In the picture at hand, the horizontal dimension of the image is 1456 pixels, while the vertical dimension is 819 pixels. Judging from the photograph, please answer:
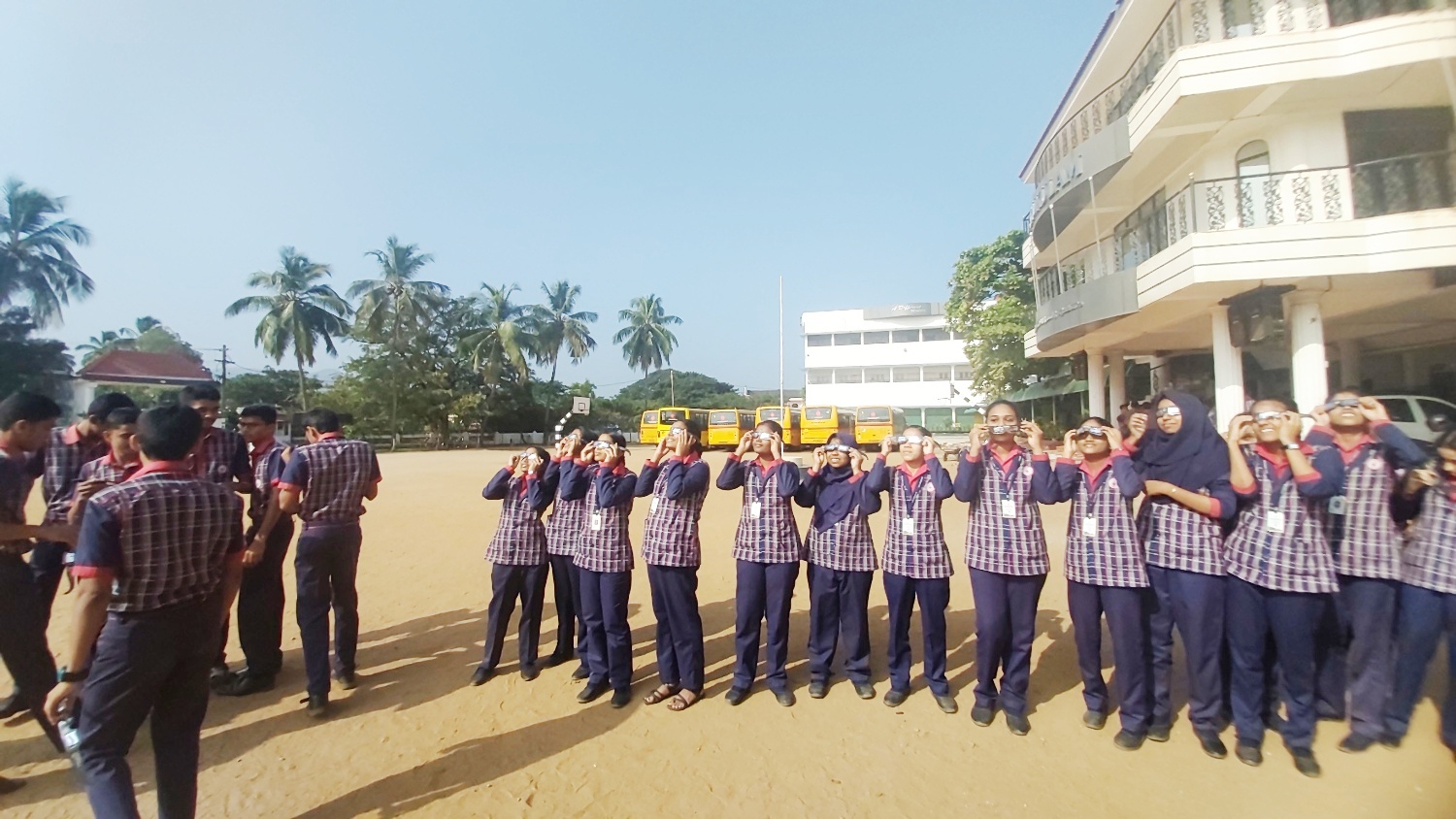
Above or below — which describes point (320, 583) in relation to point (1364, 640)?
above

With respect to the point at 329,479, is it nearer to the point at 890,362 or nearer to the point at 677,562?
the point at 677,562

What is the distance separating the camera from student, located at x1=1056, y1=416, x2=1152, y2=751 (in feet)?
10.7

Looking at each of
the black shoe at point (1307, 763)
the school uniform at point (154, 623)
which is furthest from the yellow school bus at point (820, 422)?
→ the school uniform at point (154, 623)

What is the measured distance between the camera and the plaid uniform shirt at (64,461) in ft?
12.2

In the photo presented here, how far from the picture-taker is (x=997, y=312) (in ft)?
64.5

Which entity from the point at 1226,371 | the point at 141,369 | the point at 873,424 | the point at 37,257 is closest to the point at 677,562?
the point at 1226,371

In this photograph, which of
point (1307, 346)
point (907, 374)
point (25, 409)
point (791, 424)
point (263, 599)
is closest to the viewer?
point (25, 409)

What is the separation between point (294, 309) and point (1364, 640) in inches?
1463

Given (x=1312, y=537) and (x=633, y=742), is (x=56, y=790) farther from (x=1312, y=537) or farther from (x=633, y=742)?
(x=1312, y=537)

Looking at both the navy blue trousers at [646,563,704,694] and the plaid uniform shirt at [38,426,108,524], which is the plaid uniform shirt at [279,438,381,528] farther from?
the navy blue trousers at [646,563,704,694]

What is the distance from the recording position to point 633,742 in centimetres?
342

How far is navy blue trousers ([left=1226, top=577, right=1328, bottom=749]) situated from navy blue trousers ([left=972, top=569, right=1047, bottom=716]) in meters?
0.84

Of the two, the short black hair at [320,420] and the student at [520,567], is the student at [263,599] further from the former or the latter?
the student at [520,567]

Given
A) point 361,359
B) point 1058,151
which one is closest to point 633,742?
point 1058,151
